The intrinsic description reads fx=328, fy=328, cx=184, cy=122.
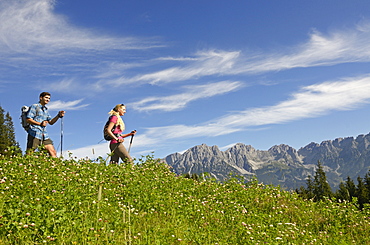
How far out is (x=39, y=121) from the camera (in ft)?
40.1

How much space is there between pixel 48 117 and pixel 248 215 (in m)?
8.16

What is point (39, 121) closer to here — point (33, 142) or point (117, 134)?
point (33, 142)

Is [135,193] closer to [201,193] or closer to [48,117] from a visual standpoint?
[201,193]

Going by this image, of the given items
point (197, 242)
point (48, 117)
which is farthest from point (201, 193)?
point (48, 117)

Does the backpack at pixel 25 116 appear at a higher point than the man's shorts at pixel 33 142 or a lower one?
higher

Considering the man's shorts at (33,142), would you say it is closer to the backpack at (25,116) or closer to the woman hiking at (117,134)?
the backpack at (25,116)

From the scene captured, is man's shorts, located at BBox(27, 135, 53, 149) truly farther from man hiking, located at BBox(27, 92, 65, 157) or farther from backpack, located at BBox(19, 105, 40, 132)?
backpack, located at BBox(19, 105, 40, 132)

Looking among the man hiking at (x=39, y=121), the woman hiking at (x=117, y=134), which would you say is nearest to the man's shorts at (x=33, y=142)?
the man hiking at (x=39, y=121)

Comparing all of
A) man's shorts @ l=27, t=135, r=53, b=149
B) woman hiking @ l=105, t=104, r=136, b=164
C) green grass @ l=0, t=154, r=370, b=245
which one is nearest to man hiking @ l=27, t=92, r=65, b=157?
man's shorts @ l=27, t=135, r=53, b=149

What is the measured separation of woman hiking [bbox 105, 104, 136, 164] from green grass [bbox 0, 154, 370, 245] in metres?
0.55

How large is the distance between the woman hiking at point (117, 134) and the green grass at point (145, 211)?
55cm

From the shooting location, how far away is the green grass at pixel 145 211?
19.2ft

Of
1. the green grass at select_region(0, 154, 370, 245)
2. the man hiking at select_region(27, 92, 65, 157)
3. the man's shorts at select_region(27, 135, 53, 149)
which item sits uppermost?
the man hiking at select_region(27, 92, 65, 157)

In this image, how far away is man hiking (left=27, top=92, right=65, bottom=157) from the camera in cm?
1208
